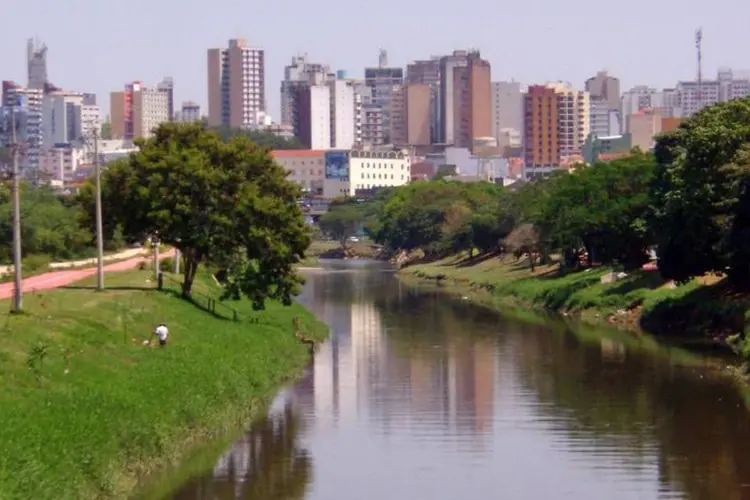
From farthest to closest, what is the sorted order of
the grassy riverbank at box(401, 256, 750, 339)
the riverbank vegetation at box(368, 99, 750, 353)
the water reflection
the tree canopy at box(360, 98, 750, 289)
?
the grassy riverbank at box(401, 256, 750, 339)
the riverbank vegetation at box(368, 99, 750, 353)
the tree canopy at box(360, 98, 750, 289)
the water reflection

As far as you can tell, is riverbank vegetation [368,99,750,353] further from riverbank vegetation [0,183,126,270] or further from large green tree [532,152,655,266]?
riverbank vegetation [0,183,126,270]

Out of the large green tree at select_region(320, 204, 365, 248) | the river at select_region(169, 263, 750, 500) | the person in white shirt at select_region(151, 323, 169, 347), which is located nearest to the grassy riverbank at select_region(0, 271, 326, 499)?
the person in white shirt at select_region(151, 323, 169, 347)

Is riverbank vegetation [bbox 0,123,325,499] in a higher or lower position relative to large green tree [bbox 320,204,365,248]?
lower

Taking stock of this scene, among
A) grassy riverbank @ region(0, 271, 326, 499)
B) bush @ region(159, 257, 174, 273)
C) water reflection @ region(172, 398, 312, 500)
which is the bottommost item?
water reflection @ region(172, 398, 312, 500)

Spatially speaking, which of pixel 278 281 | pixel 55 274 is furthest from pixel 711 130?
pixel 55 274

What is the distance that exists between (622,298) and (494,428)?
3072cm

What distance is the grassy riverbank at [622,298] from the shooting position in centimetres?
5484

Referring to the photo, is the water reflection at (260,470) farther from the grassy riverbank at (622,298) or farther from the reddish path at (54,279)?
the grassy riverbank at (622,298)

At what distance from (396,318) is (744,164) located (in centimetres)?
2028

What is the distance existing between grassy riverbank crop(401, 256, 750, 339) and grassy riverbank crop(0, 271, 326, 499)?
14.4 m

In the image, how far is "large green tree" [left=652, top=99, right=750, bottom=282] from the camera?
174 ft

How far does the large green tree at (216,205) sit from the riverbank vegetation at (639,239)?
13.4 metres

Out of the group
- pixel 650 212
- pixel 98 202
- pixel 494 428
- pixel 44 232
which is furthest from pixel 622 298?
pixel 494 428

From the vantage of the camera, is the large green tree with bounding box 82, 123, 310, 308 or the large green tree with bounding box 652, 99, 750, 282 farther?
the large green tree with bounding box 652, 99, 750, 282
